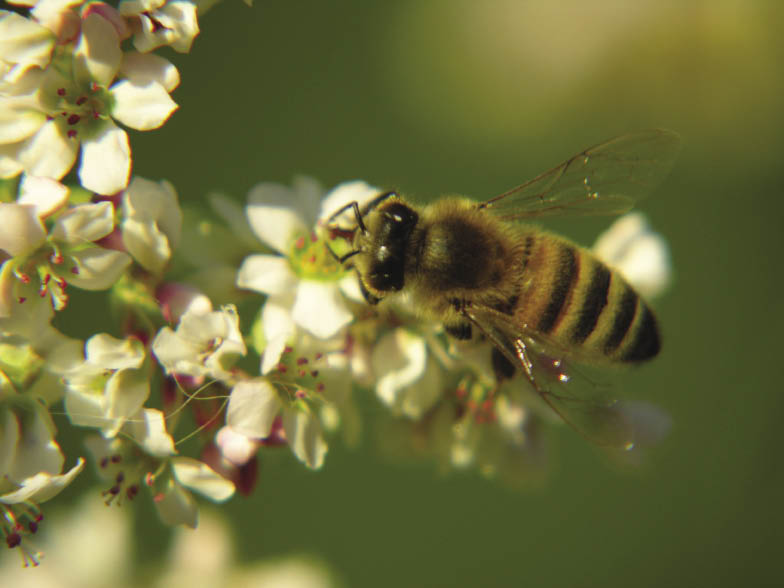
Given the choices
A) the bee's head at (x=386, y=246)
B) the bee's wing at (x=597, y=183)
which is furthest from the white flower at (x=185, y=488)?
the bee's wing at (x=597, y=183)

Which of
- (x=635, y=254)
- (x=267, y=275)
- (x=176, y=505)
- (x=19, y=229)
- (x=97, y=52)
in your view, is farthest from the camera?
(x=635, y=254)

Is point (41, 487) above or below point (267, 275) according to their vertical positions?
below

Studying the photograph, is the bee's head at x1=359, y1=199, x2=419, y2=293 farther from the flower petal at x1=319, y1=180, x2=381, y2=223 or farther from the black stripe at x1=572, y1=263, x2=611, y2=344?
the black stripe at x1=572, y1=263, x2=611, y2=344

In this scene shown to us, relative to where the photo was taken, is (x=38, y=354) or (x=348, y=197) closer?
(x=38, y=354)

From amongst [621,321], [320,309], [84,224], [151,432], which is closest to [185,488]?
[151,432]

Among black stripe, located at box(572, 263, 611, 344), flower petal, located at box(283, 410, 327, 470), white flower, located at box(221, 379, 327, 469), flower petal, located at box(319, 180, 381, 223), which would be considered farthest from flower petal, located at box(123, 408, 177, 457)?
black stripe, located at box(572, 263, 611, 344)

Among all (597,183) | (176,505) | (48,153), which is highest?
(597,183)

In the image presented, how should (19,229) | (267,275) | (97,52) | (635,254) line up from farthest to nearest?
1. (635,254)
2. (267,275)
3. (97,52)
4. (19,229)

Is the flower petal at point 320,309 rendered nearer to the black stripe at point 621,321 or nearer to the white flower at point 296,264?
the white flower at point 296,264

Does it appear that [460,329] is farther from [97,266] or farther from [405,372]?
[97,266]
